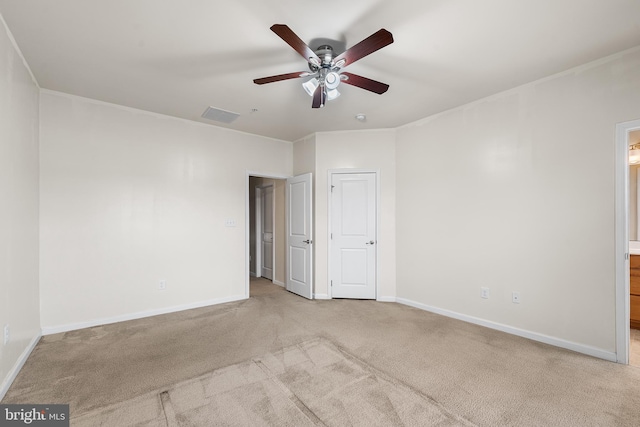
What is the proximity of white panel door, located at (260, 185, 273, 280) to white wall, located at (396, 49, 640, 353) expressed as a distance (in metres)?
2.93

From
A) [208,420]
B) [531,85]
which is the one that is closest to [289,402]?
[208,420]

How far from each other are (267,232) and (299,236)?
1.52 meters

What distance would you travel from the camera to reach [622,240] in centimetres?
249

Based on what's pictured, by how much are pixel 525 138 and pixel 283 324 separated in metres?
3.32

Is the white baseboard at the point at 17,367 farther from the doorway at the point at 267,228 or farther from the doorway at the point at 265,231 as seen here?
the doorway at the point at 265,231

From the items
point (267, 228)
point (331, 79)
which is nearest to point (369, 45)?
point (331, 79)

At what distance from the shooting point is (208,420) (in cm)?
179

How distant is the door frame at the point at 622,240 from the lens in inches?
97.3

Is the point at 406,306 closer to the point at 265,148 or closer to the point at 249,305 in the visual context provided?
the point at 249,305

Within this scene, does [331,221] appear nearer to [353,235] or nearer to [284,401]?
[353,235]

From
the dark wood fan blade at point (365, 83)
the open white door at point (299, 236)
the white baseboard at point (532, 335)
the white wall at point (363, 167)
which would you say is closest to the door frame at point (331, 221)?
the white wall at point (363, 167)

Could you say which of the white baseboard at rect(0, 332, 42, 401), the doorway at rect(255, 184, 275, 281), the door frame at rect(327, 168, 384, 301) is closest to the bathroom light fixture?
the door frame at rect(327, 168, 384, 301)

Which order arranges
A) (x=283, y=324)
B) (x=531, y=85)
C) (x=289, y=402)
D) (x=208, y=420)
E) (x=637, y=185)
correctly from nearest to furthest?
(x=208, y=420) → (x=289, y=402) → (x=531, y=85) → (x=283, y=324) → (x=637, y=185)

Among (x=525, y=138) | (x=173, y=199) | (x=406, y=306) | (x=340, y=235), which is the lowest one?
→ (x=406, y=306)
